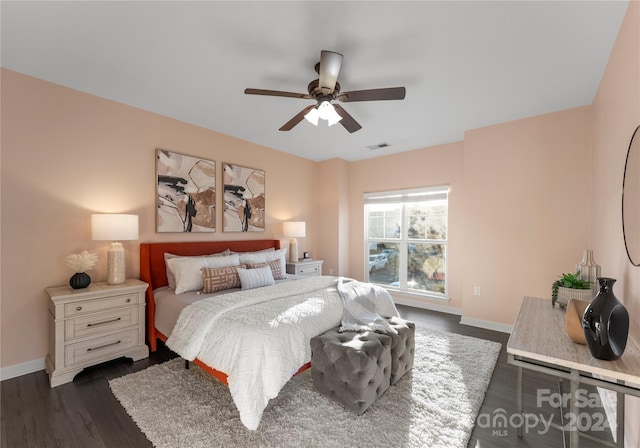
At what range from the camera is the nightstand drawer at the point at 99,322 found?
2.38 meters

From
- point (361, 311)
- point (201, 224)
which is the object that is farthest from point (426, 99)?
point (201, 224)

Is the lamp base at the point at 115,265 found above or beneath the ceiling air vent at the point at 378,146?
beneath

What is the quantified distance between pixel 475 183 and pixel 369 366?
314 centimetres

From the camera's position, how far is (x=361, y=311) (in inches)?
102

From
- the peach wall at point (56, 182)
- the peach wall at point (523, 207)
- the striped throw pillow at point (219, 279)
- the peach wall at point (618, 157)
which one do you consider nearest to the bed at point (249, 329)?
the striped throw pillow at point (219, 279)

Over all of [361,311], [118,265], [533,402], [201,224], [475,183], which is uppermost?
[475,183]

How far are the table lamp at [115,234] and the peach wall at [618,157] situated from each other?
3887 mm

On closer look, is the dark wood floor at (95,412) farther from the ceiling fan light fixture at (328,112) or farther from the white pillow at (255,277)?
the ceiling fan light fixture at (328,112)

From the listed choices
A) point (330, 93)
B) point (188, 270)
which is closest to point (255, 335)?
point (188, 270)

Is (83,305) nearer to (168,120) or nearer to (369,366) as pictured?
(168,120)

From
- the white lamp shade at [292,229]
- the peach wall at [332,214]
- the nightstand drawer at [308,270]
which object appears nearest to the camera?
the nightstand drawer at [308,270]

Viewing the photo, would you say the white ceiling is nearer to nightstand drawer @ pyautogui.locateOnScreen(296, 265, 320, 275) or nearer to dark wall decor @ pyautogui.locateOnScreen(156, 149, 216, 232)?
dark wall decor @ pyautogui.locateOnScreen(156, 149, 216, 232)

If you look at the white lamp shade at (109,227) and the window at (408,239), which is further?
the window at (408,239)

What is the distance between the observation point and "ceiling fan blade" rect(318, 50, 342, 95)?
186 centimetres
